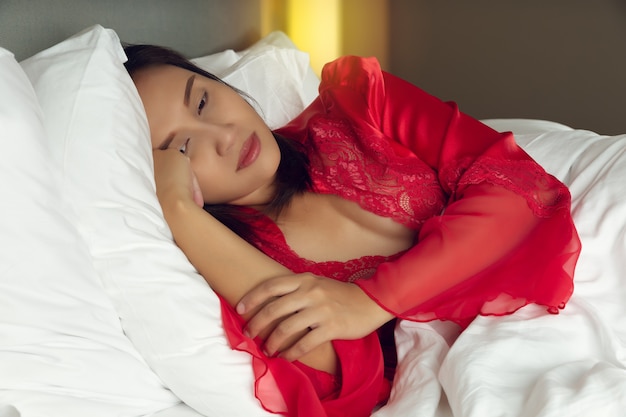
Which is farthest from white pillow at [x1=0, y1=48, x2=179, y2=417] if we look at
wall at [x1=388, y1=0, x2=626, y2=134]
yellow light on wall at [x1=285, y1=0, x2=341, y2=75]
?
wall at [x1=388, y1=0, x2=626, y2=134]

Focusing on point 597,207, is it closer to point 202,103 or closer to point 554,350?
point 554,350

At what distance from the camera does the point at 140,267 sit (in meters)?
1.03

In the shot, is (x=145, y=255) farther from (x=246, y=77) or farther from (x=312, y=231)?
(x=246, y=77)

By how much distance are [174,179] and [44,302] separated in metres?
0.34

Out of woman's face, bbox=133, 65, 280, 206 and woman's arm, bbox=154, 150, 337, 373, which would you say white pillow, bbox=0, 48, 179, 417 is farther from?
woman's face, bbox=133, 65, 280, 206

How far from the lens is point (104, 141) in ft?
3.51

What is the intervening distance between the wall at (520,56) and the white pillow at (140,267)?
190 cm

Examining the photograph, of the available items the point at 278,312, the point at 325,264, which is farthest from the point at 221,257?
the point at 325,264

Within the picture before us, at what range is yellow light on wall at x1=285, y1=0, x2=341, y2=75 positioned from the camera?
2.59m

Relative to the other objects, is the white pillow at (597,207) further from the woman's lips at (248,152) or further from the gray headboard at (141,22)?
the gray headboard at (141,22)

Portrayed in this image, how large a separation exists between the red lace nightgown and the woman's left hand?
0.03 m

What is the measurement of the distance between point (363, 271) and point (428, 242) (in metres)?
0.15

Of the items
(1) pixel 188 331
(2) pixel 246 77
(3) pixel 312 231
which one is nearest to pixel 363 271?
(3) pixel 312 231

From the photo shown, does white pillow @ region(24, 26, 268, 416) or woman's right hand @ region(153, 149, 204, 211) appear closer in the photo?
white pillow @ region(24, 26, 268, 416)
